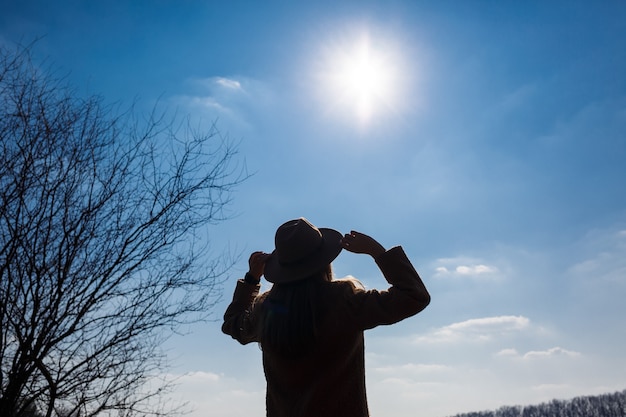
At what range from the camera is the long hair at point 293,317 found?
2.13 meters

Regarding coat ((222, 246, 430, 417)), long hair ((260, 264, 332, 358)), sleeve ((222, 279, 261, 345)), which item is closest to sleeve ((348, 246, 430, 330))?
coat ((222, 246, 430, 417))

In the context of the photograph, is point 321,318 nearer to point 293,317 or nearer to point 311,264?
point 293,317

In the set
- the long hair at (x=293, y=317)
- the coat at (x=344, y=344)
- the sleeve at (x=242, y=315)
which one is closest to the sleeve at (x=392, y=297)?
the coat at (x=344, y=344)

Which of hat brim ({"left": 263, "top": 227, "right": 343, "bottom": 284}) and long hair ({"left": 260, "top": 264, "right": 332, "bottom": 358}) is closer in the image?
long hair ({"left": 260, "top": 264, "right": 332, "bottom": 358})

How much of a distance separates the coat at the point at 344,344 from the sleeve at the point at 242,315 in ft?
0.99

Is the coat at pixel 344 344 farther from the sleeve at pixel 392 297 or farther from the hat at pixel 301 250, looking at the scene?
the hat at pixel 301 250

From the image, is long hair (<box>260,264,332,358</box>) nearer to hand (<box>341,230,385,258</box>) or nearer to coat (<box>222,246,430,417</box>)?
coat (<box>222,246,430,417</box>)

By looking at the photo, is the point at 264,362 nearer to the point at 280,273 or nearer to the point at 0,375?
the point at 280,273

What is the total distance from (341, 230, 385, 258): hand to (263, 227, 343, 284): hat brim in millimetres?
100

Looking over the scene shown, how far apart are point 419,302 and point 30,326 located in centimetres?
285

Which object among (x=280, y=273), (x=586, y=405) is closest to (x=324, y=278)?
(x=280, y=273)

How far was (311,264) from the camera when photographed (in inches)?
90.7

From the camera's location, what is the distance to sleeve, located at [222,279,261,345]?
252cm

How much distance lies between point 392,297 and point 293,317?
A: 47 centimetres
